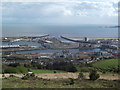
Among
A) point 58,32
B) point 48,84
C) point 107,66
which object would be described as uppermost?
point 58,32

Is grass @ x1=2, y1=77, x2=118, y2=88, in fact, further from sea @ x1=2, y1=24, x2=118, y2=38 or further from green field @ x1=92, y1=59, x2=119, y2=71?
sea @ x1=2, y1=24, x2=118, y2=38

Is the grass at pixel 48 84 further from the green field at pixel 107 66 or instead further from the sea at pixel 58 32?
the sea at pixel 58 32

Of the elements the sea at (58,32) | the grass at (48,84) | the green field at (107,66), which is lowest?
the green field at (107,66)

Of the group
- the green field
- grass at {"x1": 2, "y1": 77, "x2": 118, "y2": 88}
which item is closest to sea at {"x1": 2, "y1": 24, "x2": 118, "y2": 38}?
the green field

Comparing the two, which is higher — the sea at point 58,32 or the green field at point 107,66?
the sea at point 58,32

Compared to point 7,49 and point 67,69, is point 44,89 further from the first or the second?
point 7,49

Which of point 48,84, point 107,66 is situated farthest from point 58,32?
point 48,84

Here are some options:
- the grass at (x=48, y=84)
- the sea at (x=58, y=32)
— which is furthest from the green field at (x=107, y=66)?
the sea at (x=58, y=32)

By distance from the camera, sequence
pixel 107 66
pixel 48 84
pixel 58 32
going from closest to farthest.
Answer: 1. pixel 48 84
2. pixel 107 66
3. pixel 58 32

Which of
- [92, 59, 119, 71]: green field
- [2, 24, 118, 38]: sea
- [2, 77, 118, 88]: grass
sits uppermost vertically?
[2, 24, 118, 38]: sea

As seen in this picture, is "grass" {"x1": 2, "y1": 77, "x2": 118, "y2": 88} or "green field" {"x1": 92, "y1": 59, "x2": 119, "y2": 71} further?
"green field" {"x1": 92, "y1": 59, "x2": 119, "y2": 71}

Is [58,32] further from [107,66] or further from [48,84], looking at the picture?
[48,84]

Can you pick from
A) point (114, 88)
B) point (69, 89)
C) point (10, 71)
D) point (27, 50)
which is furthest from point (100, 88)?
point (27, 50)
